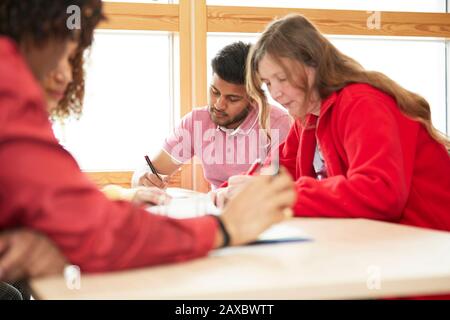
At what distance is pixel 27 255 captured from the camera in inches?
23.5

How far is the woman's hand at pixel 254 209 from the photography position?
0.72 metres

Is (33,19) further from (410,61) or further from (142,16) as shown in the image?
(410,61)

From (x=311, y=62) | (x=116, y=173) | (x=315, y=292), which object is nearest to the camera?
(x=315, y=292)

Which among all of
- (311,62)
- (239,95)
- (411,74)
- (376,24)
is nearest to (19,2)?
(311,62)

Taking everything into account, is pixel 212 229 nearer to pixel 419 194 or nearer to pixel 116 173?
pixel 419 194

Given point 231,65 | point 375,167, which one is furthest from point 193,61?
point 375,167

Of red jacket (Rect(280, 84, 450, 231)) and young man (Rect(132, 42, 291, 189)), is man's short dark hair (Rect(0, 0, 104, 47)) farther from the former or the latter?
young man (Rect(132, 42, 291, 189))

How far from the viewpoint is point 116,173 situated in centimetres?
291

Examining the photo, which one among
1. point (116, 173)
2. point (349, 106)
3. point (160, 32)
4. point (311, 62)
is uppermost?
point (160, 32)

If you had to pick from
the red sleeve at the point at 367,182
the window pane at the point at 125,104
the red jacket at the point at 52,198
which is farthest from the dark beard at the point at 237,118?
the red jacket at the point at 52,198

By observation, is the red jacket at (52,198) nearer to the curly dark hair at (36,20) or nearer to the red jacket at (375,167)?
the curly dark hair at (36,20)

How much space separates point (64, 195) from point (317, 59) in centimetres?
101

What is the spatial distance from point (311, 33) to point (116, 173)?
5.37 feet

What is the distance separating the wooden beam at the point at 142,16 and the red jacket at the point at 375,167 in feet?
5.45
